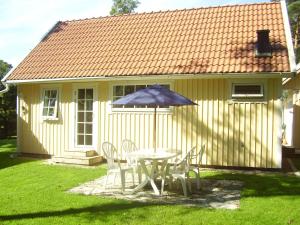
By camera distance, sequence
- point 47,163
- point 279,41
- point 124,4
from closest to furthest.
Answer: point 279,41
point 47,163
point 124,4

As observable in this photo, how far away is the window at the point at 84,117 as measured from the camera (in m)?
12.7

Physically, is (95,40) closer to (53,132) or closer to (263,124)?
(53,132)

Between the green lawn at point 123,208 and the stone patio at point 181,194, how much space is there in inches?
10.5

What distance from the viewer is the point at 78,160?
11.8 m

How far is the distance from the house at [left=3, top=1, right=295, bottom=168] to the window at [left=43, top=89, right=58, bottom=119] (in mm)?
37

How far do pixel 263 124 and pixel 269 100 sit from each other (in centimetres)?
69

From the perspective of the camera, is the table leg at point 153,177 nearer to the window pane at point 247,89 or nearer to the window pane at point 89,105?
the window pane at point 247,89

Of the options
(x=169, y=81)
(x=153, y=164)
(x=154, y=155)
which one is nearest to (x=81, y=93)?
(x=169, y=81)

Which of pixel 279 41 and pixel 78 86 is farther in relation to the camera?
pixel 78 86

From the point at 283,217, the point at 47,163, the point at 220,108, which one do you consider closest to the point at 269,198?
the point at 283,217

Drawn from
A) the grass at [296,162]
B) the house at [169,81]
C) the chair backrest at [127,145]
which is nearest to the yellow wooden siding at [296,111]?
the grass at [296,162]

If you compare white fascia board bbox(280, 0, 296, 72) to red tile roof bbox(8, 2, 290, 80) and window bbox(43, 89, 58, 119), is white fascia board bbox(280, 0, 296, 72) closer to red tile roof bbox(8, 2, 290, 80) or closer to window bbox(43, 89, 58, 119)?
red tile roof bbox(8, 2, 290, 80)

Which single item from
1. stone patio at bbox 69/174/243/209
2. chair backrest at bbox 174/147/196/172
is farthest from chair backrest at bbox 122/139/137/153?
chair backrest at bbox 174/147/196/172

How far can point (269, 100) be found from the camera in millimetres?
10445
